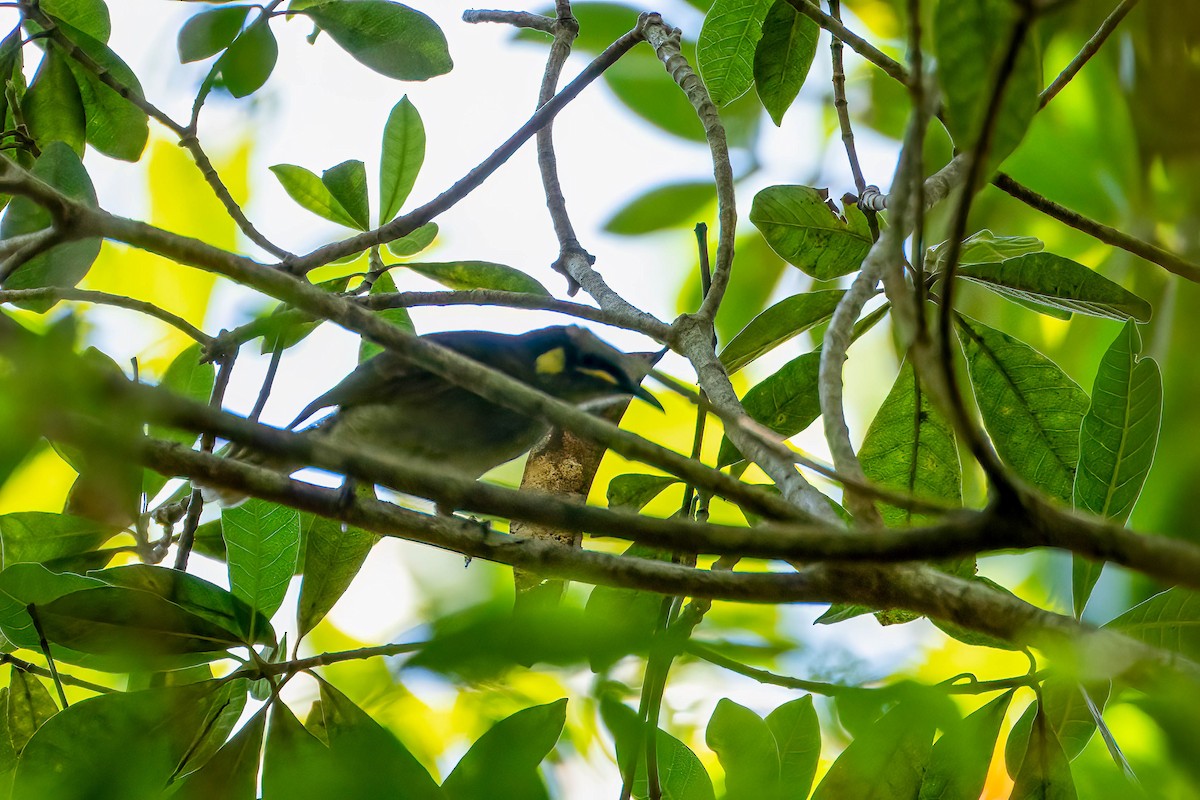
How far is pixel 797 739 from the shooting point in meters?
2.13

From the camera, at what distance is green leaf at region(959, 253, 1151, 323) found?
2.39 meters

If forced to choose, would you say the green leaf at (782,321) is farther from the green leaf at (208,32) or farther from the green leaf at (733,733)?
the green leaf at (208,32)

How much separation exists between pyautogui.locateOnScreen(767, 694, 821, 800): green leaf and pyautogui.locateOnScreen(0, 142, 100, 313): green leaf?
1863 millimetres

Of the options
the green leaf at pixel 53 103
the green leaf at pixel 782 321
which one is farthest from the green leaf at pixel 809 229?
the green leaf at pixel 53 103

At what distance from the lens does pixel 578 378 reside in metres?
3.22

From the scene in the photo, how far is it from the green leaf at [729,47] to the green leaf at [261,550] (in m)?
1.70

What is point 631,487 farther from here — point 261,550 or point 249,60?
point 249,60

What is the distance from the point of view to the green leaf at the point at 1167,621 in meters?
1.84

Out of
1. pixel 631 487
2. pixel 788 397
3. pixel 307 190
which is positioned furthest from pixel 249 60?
pixel 788 397

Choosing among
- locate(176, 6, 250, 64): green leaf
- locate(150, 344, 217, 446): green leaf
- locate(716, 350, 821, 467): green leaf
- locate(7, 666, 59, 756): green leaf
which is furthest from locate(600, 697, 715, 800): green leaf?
locate(176, 6, 250, 64): green leaf

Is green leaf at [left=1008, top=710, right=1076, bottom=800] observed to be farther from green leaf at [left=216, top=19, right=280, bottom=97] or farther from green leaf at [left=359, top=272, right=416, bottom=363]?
green leaf at [left=216, top=19, right=280, bottom=97]

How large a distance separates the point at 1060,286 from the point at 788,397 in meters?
0.70

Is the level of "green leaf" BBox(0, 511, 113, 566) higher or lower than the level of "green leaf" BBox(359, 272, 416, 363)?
lower

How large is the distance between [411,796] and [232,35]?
2.53 meters
